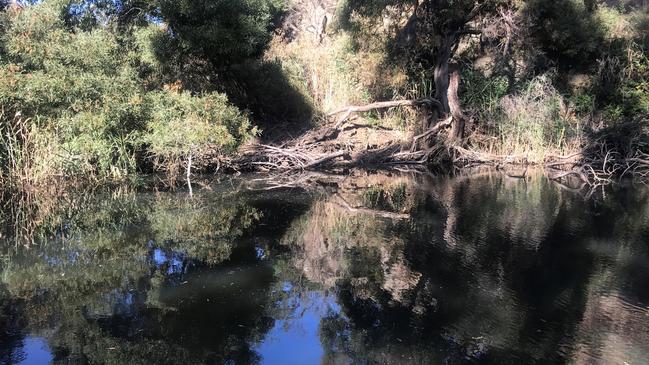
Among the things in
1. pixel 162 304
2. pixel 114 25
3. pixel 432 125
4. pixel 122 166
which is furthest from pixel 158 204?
pixel 432 125

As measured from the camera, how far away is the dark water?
3998 mm

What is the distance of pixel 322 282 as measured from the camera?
212 inches

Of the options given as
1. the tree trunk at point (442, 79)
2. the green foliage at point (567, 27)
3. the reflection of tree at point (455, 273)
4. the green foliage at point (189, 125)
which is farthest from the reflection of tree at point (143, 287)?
the green foliage at point (567, 27)

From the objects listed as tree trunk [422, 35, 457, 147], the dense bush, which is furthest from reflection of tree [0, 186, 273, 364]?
tree trunk [422, 35, 457, 147]

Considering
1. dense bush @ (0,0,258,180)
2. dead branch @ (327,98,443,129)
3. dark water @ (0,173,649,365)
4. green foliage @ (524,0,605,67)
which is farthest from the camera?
green foliage @ (524,0,605,67)

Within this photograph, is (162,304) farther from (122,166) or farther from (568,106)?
(568,106)

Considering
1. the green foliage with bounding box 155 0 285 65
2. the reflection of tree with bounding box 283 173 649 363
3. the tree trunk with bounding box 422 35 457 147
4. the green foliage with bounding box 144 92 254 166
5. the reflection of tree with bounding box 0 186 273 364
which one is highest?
the green foliage with bounding box 155 0 285 65

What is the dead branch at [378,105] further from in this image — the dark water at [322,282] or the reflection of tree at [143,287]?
the reflection of tree at [143,287]

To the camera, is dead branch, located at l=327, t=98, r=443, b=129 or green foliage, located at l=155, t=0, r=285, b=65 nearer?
green foliage, located at l=155, t=0, r=285, b=65

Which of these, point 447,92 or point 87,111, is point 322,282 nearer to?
point 87,111

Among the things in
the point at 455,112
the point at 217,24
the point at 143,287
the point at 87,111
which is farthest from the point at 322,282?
the point at 455,112

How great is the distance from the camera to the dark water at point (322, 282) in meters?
4.00

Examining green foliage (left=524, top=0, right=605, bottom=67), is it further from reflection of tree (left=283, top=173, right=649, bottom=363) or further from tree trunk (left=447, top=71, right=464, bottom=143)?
reflection of tree (left=283, top=173, right=649, bottom=363)

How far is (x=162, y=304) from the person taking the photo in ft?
15.5
